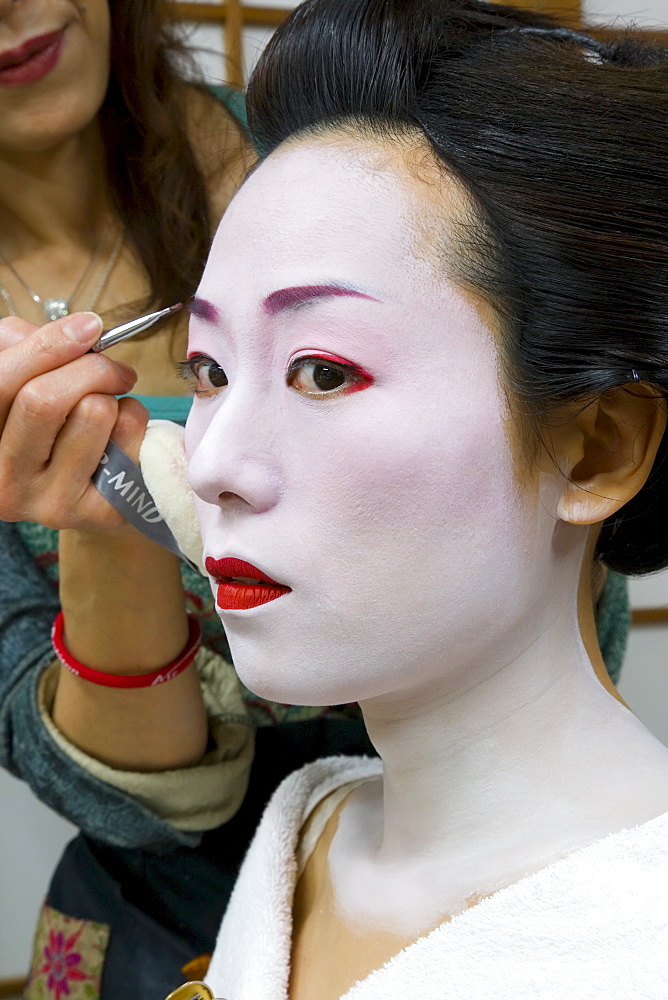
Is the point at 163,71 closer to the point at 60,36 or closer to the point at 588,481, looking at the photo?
the point at 60,36

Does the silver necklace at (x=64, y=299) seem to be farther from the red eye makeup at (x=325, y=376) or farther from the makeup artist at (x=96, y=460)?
the red eye makeup at (x=325, y=376)

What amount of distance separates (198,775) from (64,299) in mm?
565

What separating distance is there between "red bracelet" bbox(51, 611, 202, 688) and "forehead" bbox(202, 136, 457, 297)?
0.42 m

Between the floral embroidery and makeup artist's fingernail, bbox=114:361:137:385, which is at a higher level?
makeup artist's fingernail, bbox=114:361:137:385

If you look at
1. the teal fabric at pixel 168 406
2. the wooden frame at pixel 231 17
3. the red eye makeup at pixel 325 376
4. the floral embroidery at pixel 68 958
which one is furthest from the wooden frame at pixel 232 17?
the floral embroidery at pixel 68 958

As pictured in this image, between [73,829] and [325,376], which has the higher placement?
[325,376]

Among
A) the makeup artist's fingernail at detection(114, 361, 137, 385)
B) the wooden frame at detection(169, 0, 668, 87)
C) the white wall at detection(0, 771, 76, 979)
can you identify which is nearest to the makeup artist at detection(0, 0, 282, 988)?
the makeup artist's fingernail at detection(114, 361, 137, 385)

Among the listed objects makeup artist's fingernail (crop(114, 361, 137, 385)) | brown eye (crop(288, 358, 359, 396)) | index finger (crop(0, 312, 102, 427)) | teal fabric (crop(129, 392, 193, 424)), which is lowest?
teal fabric (crop(129, 392, 193, 424))

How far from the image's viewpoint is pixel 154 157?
117cm

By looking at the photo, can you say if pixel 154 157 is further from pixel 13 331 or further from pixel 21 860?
pixel 21 860

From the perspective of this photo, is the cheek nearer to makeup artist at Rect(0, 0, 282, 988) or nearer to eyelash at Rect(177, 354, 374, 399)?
eyelash at Rect(177, 354, 374, 399)

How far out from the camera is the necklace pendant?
117cm

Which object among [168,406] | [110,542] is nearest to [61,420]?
[110,542]

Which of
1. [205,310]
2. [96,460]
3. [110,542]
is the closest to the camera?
[205,310]
